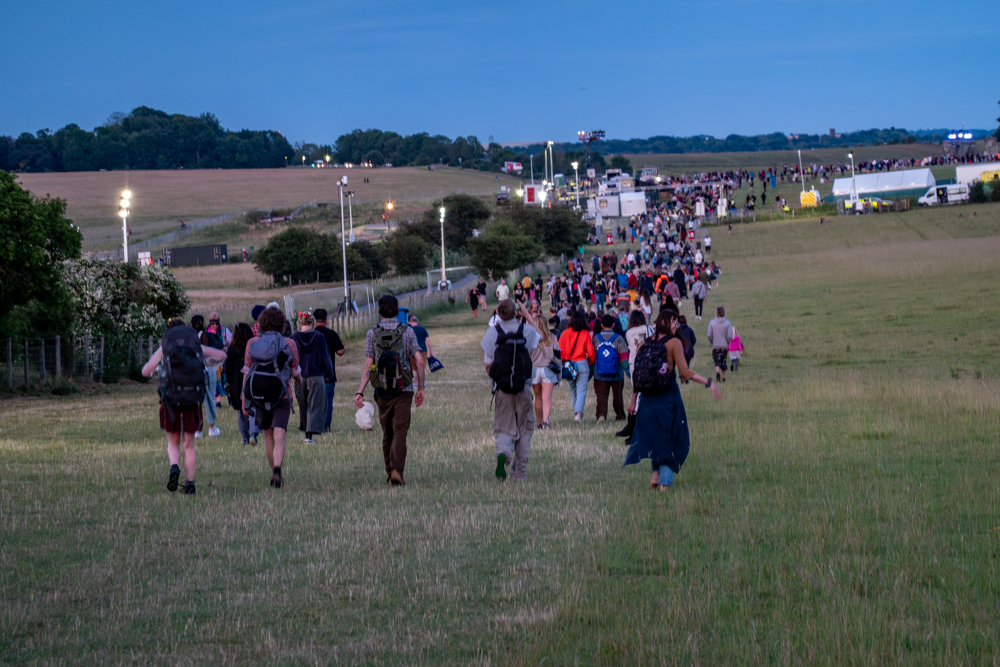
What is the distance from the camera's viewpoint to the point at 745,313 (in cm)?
3878

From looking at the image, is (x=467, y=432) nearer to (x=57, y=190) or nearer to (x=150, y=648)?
(x=150, y=648)

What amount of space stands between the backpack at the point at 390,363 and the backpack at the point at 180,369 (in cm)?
156

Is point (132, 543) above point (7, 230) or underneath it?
underneath

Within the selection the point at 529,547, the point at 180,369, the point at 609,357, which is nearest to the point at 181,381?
the point at 180,369

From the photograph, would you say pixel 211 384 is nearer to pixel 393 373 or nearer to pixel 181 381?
pixel 181 381

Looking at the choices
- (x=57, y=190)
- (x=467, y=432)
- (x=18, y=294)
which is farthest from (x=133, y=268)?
(x=57, y=190)

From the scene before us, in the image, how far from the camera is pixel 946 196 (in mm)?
88750

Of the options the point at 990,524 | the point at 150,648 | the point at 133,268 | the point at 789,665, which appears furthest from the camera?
the point at 133,268

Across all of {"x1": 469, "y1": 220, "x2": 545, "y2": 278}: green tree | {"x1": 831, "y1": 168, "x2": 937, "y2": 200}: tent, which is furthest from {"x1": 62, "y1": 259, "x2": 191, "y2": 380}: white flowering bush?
{"x1": 831, "y1": 168, "x2": 937, "y2": 200}: tent

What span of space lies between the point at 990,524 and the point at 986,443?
14.2ft

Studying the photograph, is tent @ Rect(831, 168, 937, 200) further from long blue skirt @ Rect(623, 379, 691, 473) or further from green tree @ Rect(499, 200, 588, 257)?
long blue skirt @ Rect(623, 379, 691, 473)

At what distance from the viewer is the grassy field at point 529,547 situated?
16.8 feet

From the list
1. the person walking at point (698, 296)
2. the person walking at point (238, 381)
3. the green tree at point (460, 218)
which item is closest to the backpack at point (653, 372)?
the person walking at point (238, 381)

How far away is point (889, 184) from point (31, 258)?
91.9m
